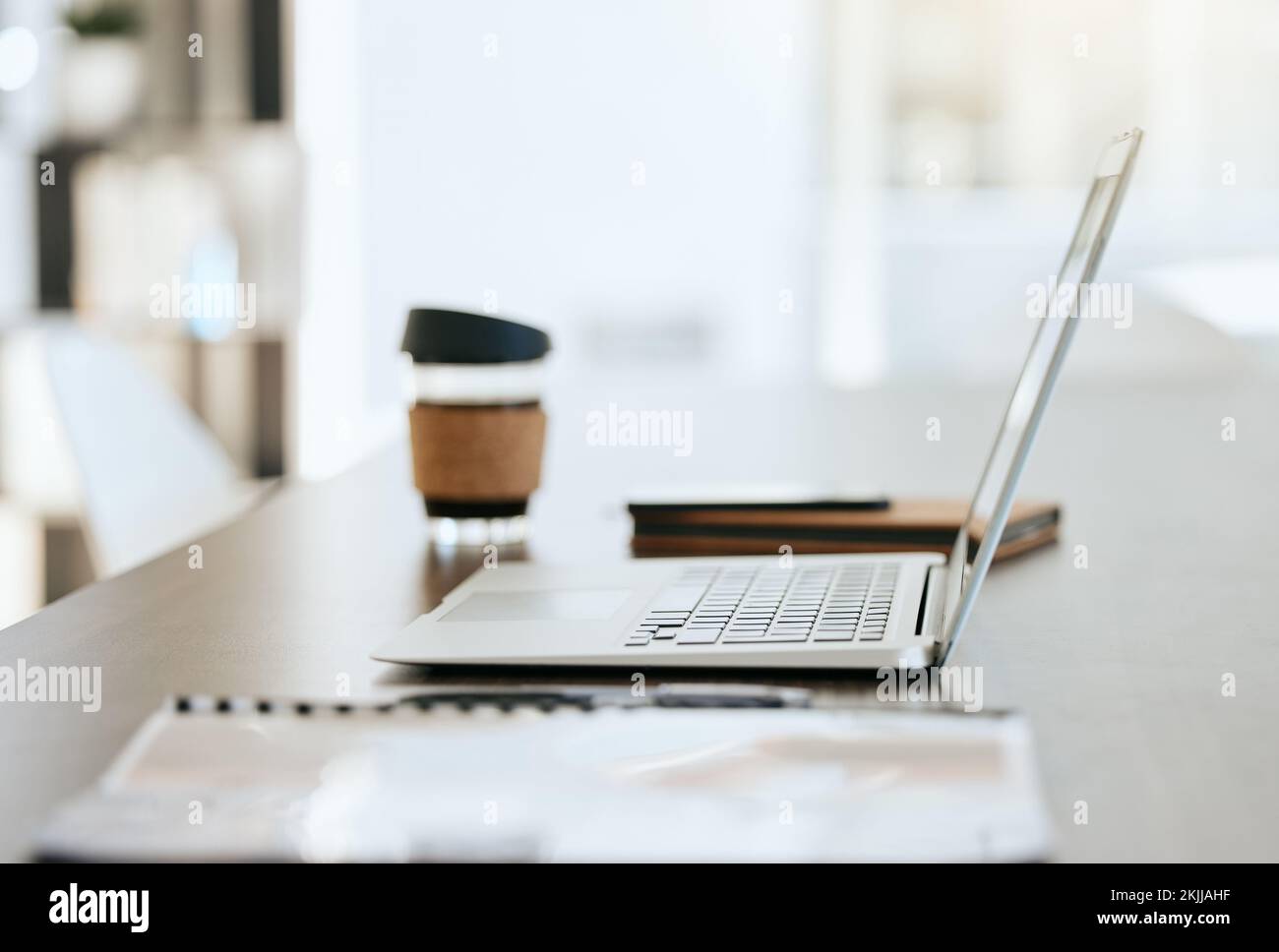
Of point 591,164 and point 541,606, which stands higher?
point 591,164

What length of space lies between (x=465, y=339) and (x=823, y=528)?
0.29m

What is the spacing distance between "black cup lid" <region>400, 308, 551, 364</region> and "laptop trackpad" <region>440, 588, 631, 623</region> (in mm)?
259

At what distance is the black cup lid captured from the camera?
3.56 ft

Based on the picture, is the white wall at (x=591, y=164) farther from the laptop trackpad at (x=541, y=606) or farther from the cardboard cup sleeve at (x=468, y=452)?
the laptop trackpad at (x=541, y=606)

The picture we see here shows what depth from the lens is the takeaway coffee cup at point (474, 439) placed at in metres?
1.11

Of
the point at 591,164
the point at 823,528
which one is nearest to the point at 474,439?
the point at 823,528

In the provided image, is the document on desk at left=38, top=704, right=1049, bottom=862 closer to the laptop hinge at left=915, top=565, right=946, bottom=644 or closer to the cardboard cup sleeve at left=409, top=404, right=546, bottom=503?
the laptop hinge at left=915, top=565, right=946, bottom=644

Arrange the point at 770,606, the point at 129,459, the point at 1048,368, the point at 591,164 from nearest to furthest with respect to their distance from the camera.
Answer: the point at 1048,368
the point at 770,606
the point at 129,459
the point at 591,164

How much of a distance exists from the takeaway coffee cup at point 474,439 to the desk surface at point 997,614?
41 millimetres

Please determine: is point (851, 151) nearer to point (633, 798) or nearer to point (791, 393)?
point (791, 393)

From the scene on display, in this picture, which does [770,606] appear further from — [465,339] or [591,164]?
[591,164]

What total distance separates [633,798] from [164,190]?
2.97 meters

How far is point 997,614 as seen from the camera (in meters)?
0.84

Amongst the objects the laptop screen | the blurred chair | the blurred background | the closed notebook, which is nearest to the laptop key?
the laptop screen
